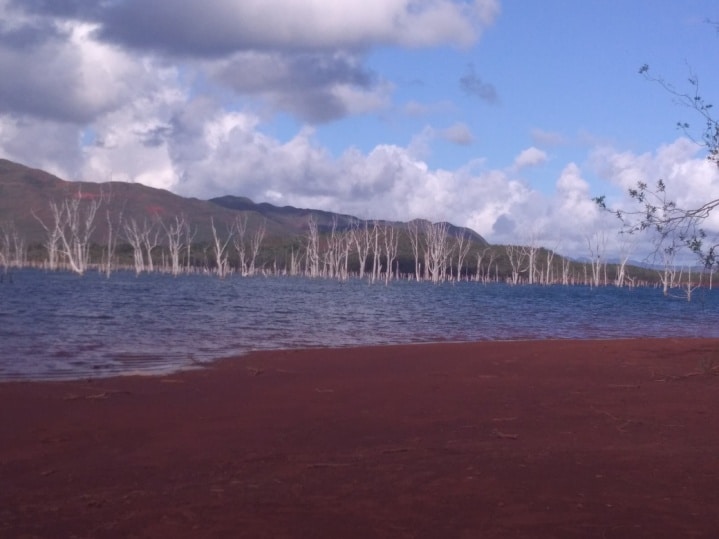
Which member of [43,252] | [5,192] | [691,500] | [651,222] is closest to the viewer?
[691,500]

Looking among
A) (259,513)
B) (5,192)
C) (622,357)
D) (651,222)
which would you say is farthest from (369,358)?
(5,192)

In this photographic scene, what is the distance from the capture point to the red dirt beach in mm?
6887

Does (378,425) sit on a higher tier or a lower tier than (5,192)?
lower

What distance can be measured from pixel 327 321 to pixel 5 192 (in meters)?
174

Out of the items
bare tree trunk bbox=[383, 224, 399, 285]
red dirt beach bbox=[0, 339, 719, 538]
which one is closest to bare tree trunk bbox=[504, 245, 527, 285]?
bare tree trunk bbox=[383, 224, 399, 285]

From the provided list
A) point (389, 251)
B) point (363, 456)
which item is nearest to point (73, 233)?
point (389, 251)

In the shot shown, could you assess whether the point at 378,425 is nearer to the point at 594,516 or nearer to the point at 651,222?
the point at 594,516

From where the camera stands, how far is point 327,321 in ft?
116

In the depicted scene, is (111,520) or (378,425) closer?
(111,520)

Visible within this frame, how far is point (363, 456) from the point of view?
30.1ft

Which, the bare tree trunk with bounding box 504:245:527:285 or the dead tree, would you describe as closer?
the dead tree

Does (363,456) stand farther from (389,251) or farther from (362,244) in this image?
(362,244)

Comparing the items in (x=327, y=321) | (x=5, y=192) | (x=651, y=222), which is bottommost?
(x=327, y=321)

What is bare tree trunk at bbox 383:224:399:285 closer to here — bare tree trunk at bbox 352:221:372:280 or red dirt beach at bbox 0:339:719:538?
bare tree trunk at bbox 352:221:372:280
